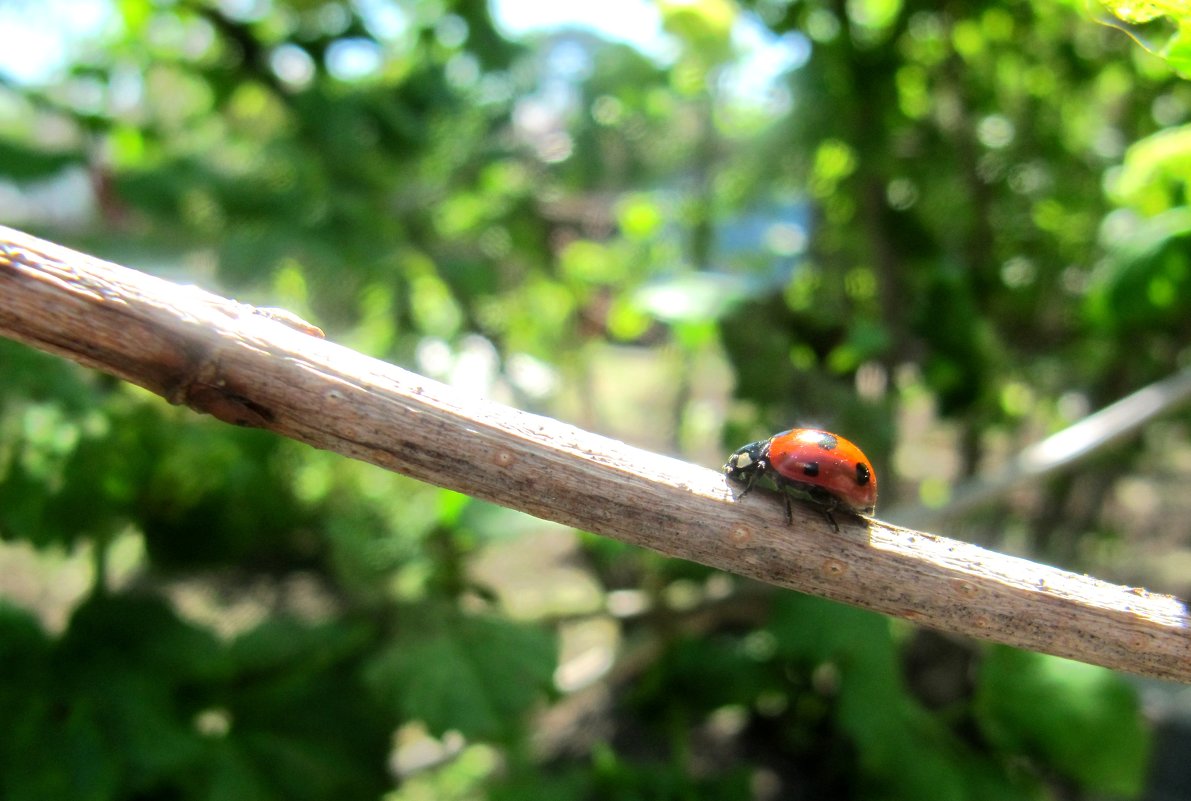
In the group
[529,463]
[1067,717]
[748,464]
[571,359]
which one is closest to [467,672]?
[748,464]

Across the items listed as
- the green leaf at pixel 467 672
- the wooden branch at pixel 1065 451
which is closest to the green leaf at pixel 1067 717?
the wooden branch at pixel 1065 451

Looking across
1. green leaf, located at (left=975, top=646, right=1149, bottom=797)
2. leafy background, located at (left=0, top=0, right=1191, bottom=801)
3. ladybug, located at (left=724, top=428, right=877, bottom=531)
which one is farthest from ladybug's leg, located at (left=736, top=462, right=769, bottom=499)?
green leaf, located at (left=975, top=646, right=1149, bottom=797)

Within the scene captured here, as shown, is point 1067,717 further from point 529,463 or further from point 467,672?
point 529,463

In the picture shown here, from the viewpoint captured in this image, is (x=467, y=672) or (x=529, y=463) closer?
(x=529, y=463)

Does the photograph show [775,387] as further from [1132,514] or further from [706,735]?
[1132,514]

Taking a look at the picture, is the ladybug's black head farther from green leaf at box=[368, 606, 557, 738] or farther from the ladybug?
green leaf at box=[368, 606, 557, 738]

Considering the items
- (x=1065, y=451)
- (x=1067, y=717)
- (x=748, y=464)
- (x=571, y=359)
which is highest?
(x=748, y=464)
